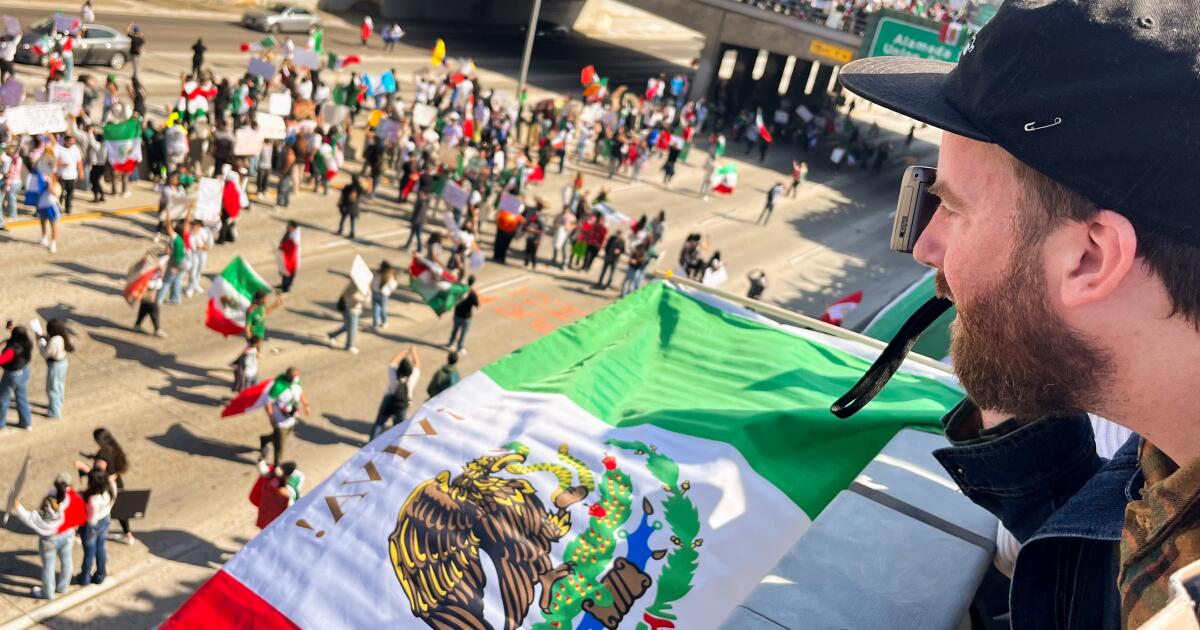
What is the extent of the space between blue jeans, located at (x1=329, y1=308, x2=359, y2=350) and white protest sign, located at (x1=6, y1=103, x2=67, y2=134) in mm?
6668

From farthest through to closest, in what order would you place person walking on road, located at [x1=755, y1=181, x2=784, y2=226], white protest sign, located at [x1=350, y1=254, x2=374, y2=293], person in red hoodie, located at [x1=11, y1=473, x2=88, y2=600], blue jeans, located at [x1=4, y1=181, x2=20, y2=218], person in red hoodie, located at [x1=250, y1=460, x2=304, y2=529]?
person walking on road, located at [x1=755, y1=181, x2=784, y2=226]
blue jeans, located at [x1=4, y1=181, x2=20, y2=218]
white protest sign, located at [x1=350, y1=254, x2=374, y2=293]
person in red hoodie, located at [x1=250, y1=460, x2=304, y2=529]
person in red hoodie, located at [x1=11, y1=473, x2=88, y2=600]

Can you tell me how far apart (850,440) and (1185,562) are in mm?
4270

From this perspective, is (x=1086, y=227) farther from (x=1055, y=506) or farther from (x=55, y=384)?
Answer: (x=55, y=384)

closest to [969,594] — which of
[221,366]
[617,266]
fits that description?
[221,366]

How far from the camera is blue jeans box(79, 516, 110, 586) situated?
10.8 meters

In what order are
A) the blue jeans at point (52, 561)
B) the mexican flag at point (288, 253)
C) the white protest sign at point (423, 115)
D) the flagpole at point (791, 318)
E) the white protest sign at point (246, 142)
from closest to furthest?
the flagpole at point (791, 318) < the blue jeans at point (52, 561) < the mexican flag at point (288, 253) < the white protest sign at point (246, 142) < the white protest sign at point (423, 115)

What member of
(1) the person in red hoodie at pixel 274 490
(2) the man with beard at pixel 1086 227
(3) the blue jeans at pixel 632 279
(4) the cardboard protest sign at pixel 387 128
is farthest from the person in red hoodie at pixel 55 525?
(4) the cardboard protest sign at pixel 387 128

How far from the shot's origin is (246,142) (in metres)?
21.8

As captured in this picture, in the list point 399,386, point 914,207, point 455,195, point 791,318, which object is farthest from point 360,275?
point 914,207

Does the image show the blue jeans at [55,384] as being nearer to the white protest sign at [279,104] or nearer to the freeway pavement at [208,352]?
the freeway pavement at [208,352]

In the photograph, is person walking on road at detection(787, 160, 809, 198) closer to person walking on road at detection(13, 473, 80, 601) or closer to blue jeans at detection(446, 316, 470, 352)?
blue jeans at detection(446, 316, 470, 352)

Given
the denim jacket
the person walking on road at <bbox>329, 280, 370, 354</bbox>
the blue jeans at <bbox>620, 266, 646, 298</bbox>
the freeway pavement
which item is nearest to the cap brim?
the denim jacket

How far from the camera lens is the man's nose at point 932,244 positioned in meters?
2.05

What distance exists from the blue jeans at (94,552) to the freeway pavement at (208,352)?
0.16 metres
